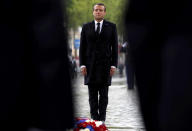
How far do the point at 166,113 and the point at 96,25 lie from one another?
3705 mm

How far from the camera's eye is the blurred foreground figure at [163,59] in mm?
2504

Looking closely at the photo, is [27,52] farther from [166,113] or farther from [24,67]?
[166,113]

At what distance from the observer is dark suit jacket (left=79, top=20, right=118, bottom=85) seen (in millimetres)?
6152

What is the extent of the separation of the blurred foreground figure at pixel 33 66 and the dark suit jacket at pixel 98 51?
10.7ft

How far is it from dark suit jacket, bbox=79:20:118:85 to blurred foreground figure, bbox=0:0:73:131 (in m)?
3.26

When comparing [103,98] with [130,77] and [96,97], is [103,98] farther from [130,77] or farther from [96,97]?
[130,77]

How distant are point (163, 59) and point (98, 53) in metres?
3.60

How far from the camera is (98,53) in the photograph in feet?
20.2

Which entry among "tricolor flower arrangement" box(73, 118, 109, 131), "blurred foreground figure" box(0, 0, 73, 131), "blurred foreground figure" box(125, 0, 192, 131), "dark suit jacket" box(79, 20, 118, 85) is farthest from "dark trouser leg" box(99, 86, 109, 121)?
"blurred foreground figure" box(125, 0, 192, 131)

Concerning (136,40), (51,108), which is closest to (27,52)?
(51,108)

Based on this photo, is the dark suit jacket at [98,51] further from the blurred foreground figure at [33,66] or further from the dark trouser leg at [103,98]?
the blurred foreground figure at [33,66]

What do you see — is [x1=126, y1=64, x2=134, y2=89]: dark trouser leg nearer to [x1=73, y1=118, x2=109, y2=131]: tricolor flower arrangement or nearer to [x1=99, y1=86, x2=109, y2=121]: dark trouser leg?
[x1=99, y1=86, x2=109, y2=121]: dark trouser leg

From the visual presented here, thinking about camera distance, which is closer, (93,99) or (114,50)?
(114,50)

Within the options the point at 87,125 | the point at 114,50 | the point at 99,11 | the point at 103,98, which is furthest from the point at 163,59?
the point at 103,98
